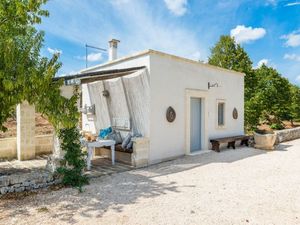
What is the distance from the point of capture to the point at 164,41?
511 inches

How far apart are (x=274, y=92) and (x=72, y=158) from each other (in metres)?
23.7

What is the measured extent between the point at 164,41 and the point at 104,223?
10.8 m

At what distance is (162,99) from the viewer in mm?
9055

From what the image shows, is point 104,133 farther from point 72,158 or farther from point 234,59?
point 234,59

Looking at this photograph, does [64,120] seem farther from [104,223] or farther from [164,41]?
[164,41]

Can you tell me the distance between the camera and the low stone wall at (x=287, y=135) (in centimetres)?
1460

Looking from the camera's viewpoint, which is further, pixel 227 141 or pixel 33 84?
pixel 227 141

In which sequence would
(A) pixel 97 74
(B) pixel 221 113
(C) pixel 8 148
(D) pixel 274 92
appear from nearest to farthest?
(A) pixel 97 74 → (C) pixel 8 148 → (B) pixel 221 113 → (D) pixel 274 92

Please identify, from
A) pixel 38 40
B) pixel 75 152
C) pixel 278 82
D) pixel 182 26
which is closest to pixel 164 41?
pixel 182 26

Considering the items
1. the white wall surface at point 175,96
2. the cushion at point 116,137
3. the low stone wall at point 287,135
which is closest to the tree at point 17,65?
the white wall surface at point 175,96

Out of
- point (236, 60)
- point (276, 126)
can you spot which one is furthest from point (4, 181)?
point (276, 126)

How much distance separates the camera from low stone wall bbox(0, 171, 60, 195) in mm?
5577

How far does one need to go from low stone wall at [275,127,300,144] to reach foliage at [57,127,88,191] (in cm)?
1250

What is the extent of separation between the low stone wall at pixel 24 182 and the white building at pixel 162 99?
3372 millimetres
